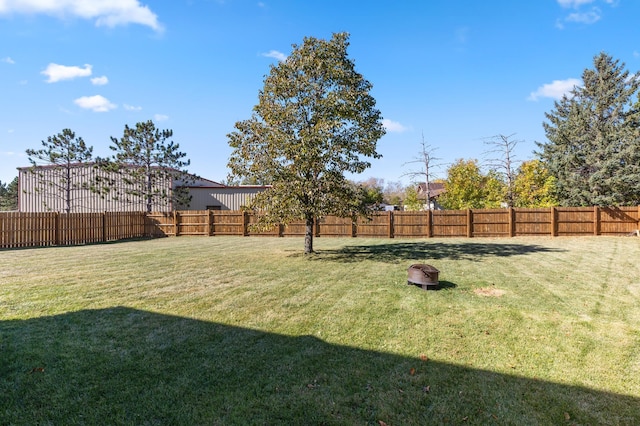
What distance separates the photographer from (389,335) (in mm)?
4230

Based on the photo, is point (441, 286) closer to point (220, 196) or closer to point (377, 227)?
point (377, 227)

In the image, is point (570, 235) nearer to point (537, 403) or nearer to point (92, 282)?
point (537, 403)

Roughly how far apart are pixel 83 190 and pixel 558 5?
2955 centimetres

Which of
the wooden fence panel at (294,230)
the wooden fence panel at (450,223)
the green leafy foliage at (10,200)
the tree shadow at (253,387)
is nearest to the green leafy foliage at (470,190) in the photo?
the wooden fence panel at (450,223)

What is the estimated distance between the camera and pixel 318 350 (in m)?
3.78

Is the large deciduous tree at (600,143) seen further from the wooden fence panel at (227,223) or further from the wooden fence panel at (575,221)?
the wooden fence panel at (227,223)

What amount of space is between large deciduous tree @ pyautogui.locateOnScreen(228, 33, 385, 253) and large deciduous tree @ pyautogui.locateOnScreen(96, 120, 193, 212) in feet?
52.2

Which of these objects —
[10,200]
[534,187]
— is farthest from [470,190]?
[10,200]

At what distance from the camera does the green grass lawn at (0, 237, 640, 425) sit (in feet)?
8.80

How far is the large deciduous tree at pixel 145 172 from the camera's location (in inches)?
944

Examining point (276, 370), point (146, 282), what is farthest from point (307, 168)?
point (276, 370)

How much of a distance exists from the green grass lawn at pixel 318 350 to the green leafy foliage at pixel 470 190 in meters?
20.2

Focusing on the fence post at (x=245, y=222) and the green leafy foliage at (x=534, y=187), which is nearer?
the fence post at (x=245, y=222)

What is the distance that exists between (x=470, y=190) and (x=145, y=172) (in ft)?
83.1
